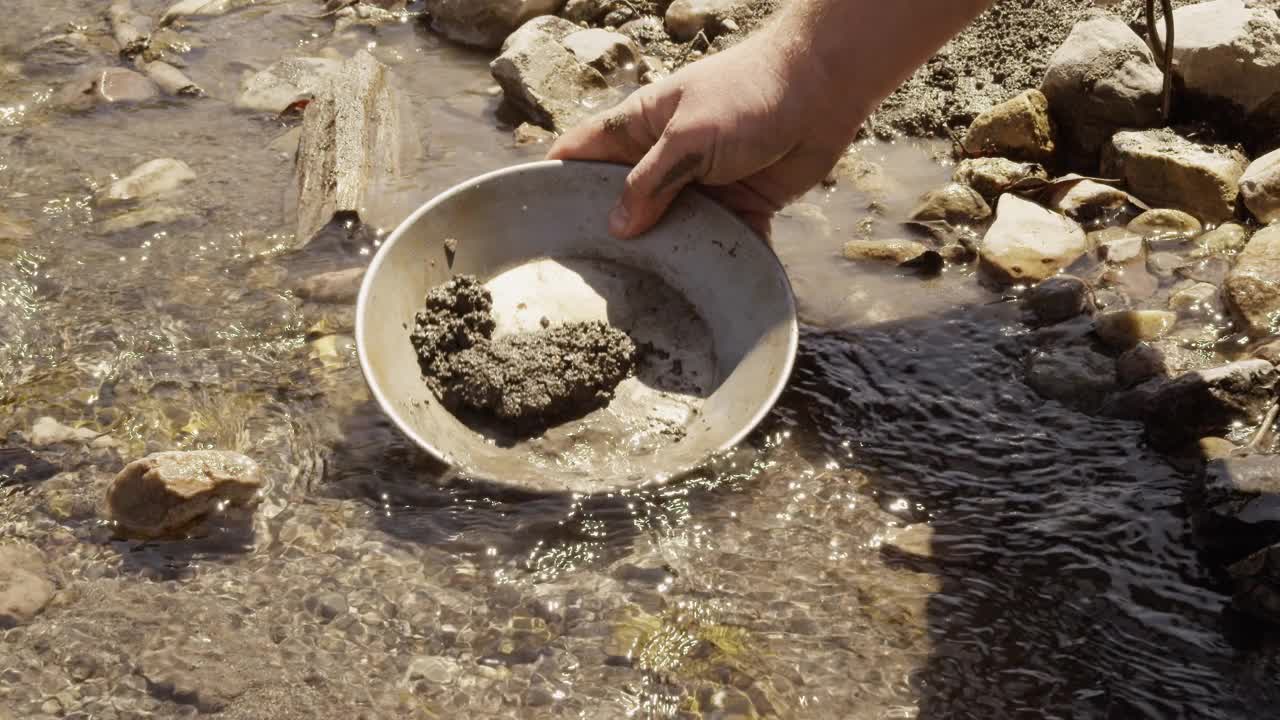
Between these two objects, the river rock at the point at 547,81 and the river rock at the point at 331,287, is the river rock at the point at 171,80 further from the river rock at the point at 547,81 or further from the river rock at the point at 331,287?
the river rock at the point at 331,287

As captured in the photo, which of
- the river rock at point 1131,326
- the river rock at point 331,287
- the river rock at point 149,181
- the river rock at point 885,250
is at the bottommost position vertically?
the river rock at point 149,181

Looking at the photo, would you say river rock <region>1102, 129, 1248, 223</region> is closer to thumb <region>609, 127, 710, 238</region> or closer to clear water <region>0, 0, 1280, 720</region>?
clear water <region>0, 0, 1280, 720</region>

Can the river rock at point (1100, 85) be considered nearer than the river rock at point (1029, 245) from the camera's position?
No

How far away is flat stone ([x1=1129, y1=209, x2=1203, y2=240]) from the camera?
4066 mm

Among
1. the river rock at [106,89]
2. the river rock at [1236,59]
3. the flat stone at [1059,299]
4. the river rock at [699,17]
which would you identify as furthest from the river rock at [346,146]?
the river rock at [1236,59]

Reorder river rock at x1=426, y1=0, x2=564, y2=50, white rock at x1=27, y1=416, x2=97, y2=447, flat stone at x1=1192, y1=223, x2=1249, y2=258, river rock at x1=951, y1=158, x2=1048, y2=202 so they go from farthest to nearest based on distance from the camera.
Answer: river rock at x1=426, y1=0, x2=564, y2=50, river rock at x1=951, y1=158, x2=1048, y2=202, flat stone at x1=1192, y1=223, x2=1249, y2=258, white rock at x1=27, y1=416, x2=97, y2=447

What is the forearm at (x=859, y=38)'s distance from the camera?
299 cm

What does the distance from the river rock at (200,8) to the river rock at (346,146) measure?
5.38ft

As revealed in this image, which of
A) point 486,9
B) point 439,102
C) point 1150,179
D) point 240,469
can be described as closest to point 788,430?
point 240,469

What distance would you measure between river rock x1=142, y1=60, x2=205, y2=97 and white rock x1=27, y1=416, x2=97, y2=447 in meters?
2.57

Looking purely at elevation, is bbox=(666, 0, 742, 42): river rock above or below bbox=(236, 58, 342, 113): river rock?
above

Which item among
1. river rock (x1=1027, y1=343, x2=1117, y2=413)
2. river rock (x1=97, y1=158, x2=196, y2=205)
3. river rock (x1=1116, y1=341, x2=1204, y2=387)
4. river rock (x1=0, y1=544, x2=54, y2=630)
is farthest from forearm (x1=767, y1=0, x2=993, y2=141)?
river rock (x1=97, y1=158, x2=196, y2=205)

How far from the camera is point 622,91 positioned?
17.3 feet

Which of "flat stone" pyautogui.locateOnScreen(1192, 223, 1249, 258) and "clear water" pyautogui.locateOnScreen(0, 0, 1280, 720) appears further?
"flat stone" pyautogui.locateOnScreen(1192, 223, 1249, 258)
